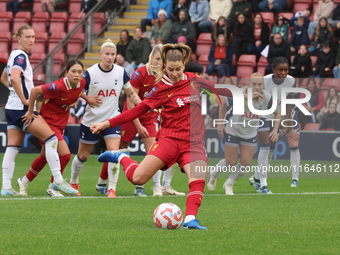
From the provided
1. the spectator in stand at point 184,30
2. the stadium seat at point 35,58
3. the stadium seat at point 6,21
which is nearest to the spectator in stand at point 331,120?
the spectator in stand at point 184,30

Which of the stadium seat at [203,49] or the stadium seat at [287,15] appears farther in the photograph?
the stadium seat at [203,49]

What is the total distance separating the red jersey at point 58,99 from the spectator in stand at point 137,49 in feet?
26.3

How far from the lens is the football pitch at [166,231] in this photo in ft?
12.6

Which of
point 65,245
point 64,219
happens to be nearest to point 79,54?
point 64,219

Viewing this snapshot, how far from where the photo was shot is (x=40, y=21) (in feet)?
60.0

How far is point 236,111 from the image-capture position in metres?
7.67

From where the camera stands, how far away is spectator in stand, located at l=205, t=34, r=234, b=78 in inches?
567

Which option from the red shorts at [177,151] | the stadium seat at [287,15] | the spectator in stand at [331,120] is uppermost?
the stadium seat at [287,15]

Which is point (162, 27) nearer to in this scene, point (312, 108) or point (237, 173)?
point (312, 108)

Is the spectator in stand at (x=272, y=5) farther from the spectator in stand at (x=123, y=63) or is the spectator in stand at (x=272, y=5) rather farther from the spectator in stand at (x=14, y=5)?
the spectator in stand at (x=14, y=5)

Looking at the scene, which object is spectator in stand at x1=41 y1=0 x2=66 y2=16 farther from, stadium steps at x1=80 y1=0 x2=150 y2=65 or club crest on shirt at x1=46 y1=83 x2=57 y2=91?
club crest on shirt at x1=46 y1=83 x2=57 y2=91

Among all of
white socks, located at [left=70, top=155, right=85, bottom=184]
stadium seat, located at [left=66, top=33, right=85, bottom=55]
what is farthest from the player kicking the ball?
stadium seat, located at [left=66, top=33, right=85, bottom=55]

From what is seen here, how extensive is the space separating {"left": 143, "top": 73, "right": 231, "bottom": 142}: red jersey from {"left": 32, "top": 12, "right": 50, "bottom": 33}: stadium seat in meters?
14.3

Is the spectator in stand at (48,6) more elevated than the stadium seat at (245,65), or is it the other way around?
the spectator in stand at (48,6)
